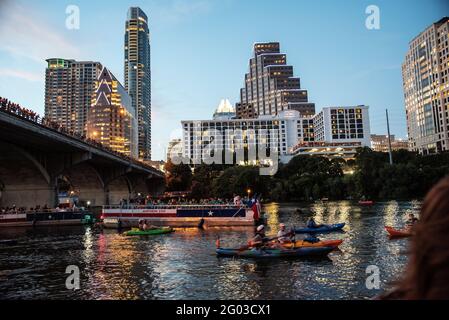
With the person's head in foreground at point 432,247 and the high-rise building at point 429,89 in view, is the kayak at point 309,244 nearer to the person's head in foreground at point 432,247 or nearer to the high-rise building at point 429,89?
the person's head in foreground at point 432,247

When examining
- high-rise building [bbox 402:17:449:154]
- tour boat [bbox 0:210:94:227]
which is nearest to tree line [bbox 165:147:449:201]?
high-rise building [bbox 402:17:449:154]

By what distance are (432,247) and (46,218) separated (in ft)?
187

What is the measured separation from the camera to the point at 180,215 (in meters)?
46.3

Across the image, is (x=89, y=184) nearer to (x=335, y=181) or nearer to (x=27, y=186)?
(x=27, y=186)

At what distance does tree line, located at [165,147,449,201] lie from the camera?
87.8 meters

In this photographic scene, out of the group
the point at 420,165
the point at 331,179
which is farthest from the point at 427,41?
the point at 331,179

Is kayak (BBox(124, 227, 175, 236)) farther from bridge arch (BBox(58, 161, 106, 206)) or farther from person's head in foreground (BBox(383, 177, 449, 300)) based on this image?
bridge arch (BBox(58, 161, 106, 206))

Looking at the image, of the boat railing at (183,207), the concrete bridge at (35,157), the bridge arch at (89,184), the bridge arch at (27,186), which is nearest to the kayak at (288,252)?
the boat railing at (183,207)

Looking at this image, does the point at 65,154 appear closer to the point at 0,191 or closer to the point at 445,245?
the point at 0,191

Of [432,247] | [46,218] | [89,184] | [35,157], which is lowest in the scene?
[46,218]

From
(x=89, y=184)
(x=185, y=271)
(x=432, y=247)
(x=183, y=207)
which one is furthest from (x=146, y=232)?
(x=89, y=184)

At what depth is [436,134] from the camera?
155875mm

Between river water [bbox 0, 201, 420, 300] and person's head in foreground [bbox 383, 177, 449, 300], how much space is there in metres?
11.8
